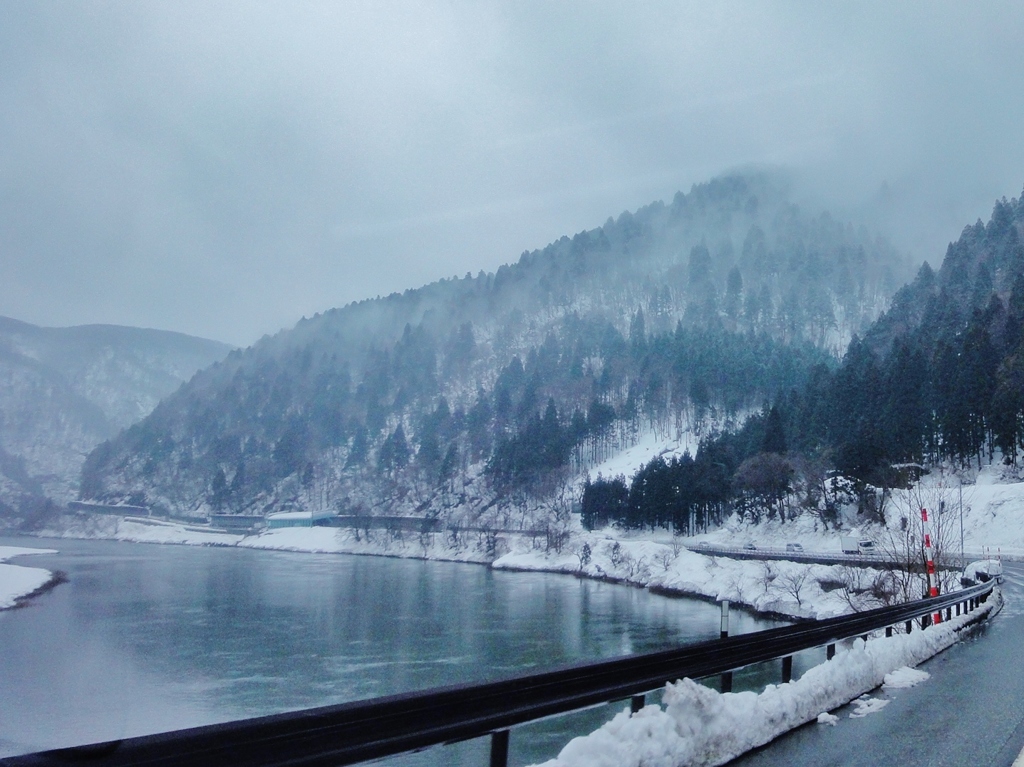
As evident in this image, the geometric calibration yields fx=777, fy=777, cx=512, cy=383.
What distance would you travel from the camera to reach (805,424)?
299 ft

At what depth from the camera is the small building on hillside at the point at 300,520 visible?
130 meters

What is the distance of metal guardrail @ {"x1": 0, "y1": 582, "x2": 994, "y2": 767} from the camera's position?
12.2ft

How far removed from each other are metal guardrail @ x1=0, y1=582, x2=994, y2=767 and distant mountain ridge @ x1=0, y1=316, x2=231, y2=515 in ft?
113

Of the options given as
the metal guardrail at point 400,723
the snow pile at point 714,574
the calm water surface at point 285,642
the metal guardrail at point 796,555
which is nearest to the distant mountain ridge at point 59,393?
the calm water surface at point 285,642

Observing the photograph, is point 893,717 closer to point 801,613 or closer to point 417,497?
point 801,613

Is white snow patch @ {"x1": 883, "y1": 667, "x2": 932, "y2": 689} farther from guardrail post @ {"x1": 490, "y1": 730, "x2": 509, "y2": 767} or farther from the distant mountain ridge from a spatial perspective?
the distant mountain ridge

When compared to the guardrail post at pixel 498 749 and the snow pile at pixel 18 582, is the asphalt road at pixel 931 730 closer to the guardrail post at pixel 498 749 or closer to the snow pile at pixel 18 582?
the guardrail post at pixel 498 749

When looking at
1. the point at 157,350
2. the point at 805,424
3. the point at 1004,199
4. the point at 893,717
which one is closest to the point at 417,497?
the point at 157,350

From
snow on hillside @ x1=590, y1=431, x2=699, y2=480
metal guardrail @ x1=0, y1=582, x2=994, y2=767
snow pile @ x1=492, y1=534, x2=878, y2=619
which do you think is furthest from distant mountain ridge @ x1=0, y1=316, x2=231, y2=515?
snow on hillside @ x1=590, y1=431, x2=699, y2=480

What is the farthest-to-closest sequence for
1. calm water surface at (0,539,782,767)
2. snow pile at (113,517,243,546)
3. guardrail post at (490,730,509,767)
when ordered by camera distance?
snow pile at (113,517,243,546)
calm water surface at (0,539,782,767)
guardrail post at (490,730,509,767)

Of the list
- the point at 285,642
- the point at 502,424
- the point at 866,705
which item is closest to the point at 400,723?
the point at 866,705

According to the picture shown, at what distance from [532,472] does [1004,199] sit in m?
92.6

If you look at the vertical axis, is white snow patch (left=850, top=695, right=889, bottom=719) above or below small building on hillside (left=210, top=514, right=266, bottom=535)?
above

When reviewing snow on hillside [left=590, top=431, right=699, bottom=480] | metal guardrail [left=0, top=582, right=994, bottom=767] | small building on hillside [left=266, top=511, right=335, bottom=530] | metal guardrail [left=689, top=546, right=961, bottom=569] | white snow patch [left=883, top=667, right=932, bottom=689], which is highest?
snow on hillside [left=590, top=431, right=699, bottom=480]
